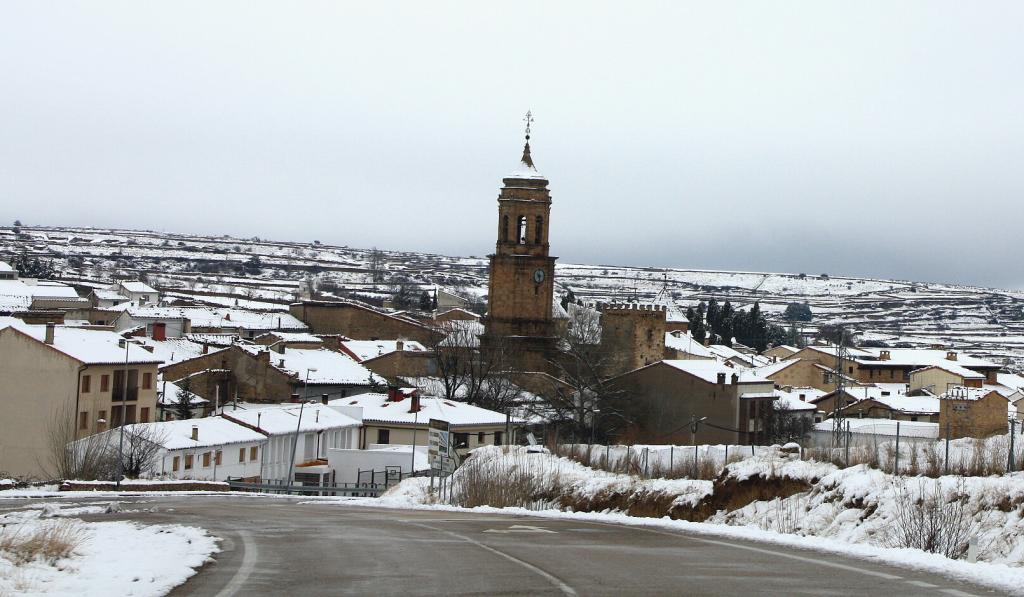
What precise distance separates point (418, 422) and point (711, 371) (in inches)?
807

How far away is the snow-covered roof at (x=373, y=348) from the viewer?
292 feet

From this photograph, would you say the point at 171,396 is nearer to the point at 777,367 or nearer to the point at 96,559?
the point at 777,367

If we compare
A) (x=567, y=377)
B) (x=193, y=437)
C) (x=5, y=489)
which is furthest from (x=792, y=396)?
(x=5, y=489)

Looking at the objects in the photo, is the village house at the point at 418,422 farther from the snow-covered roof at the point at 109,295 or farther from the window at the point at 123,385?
the snow-covered roof at the point at 109,295

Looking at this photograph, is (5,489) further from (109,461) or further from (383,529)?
(383,529)

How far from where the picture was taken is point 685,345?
376 ft

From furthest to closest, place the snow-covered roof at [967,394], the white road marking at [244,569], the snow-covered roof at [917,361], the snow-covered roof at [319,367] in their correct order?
the snow-covered roof at [917,361] → the snow-covered roof at [319,367] → the snow-covered roof at [967,394] → the white road marking at [244,569]

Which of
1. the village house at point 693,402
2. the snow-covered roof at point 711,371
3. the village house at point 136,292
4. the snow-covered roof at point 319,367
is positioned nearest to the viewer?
the village house at point 693,402

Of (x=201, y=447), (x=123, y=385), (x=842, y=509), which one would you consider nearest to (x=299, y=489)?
(x=201, y=447)

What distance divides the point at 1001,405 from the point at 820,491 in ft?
171

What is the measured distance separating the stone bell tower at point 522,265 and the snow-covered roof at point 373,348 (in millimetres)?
5280

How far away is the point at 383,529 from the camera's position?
Answer: 1831 centimetres

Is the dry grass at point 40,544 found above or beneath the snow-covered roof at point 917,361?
beneath

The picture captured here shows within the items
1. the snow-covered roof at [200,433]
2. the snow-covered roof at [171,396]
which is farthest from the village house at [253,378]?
the snow-covered roof at [200,433]
